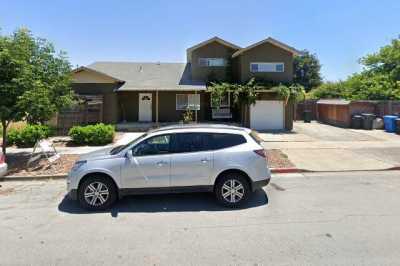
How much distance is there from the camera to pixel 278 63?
22.6m

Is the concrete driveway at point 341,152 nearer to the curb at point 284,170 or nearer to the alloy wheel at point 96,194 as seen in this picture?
the curb at point 284,170

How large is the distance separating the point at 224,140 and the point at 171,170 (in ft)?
4.21

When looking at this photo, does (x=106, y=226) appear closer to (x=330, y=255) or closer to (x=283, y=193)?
(x=330, y=255)

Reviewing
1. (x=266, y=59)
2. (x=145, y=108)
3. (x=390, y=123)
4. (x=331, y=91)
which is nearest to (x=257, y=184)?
(x=266, y=59)

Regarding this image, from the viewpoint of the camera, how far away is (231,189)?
6.60m

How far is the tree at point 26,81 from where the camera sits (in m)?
10.4

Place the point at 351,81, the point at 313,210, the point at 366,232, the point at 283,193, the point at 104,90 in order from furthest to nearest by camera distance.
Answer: the point at 351,81
the point at 104,90
the point at 283,193
the point at 313,210
the point at 366,232

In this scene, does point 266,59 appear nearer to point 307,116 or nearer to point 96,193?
point 307,116

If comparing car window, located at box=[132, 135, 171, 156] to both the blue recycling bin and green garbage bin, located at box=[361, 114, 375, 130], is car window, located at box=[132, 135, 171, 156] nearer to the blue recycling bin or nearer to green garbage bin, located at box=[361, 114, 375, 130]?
the blue recycling bin

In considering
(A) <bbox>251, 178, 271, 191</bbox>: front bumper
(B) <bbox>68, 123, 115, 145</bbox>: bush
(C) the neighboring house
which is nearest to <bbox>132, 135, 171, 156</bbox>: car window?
(A) <bbox>251, 178, 271, 191</bbox>: front bumper

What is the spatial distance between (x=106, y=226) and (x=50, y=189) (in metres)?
3.52

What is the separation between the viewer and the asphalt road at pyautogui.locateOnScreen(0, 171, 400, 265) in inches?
171

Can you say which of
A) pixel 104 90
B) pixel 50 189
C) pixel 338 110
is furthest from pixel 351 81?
pixel 50 189

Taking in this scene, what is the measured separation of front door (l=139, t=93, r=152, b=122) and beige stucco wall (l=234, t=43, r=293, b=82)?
687cm
